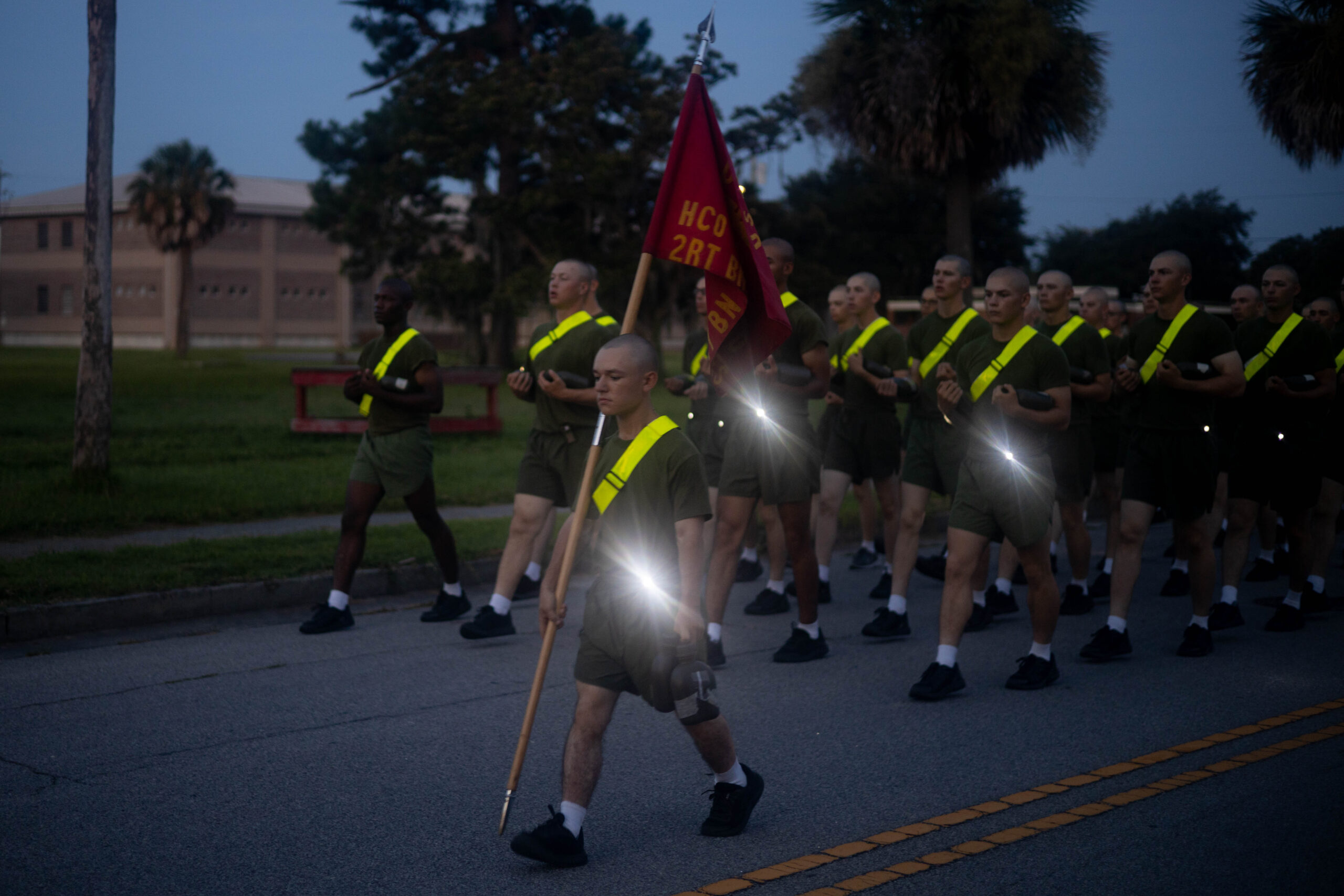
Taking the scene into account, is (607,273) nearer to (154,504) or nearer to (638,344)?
(154,504)

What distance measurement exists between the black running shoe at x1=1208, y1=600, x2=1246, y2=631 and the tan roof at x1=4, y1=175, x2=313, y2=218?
79.9m

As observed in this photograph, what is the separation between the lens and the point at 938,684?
629 cm

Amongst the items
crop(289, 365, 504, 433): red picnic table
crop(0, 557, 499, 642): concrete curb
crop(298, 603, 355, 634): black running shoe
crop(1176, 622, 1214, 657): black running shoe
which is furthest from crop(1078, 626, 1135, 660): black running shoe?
crop(289, 365, 504, 433): red picnic table

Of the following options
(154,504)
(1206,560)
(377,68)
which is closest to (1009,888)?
(1206,560)

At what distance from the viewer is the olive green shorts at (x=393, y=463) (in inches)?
310

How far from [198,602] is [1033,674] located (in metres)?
5.11

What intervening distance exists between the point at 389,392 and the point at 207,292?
263 feet

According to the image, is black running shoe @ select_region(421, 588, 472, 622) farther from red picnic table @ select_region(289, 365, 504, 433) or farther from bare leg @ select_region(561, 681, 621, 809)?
red picnic table @ select_region(289, 365, 504, 433)

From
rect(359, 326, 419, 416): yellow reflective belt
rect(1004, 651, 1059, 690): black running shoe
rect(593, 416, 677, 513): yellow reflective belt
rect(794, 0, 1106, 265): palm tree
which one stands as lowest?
rect(1004, 651, 1059, 690): black running shoe

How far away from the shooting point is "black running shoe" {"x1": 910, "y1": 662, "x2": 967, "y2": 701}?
6.29 m

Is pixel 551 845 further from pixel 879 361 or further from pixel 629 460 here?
pixel 879 361

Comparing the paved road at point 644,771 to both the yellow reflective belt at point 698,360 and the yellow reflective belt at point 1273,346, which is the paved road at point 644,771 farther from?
the yellow reflective belt at point 1273,346

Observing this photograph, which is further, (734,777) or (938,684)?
(938,684)

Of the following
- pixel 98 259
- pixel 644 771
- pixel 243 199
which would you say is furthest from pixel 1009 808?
pixel 243 199
